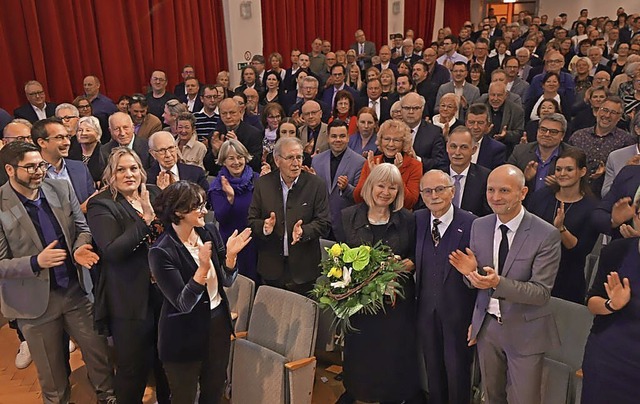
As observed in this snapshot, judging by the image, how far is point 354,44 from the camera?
11.5 metres

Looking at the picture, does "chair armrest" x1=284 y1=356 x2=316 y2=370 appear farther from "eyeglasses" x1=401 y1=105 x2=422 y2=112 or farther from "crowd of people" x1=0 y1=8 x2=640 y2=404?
"eyeglasses" x1=401 y1=105 x2=422 y2=112

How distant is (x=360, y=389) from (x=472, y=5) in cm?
1492

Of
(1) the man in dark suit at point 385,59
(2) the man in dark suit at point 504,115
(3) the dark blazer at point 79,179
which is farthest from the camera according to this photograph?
(1) the man in dark suit at point 385,59

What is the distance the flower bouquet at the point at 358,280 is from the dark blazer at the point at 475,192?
1039 mm

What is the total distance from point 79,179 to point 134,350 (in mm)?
1399

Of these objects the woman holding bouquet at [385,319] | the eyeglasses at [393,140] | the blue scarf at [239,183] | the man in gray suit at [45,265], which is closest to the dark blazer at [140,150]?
the blue scarf at [239,183]

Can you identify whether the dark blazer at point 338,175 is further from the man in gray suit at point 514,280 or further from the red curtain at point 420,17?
the red curtain at point 420,17

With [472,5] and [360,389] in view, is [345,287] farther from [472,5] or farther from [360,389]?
[472,5]

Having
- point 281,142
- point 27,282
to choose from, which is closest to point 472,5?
point 281,142

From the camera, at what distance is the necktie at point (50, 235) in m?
3.09

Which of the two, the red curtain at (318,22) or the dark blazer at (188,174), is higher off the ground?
the red curtain at (318,22)

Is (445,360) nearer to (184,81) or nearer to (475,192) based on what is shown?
(475,192)

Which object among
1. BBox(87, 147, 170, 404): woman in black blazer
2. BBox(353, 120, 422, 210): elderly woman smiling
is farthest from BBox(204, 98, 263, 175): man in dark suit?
BBox(87, 147, 170, 404): woman in black blazer

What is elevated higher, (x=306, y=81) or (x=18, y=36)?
(x=18, y=36)
